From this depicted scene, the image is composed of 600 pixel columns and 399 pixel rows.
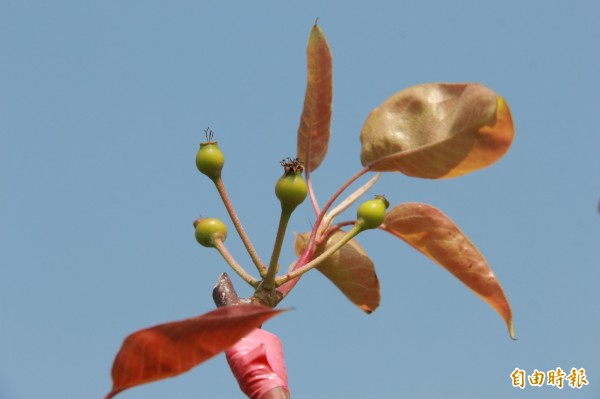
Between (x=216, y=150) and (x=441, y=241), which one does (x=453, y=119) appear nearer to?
→ (x=441, y=241)

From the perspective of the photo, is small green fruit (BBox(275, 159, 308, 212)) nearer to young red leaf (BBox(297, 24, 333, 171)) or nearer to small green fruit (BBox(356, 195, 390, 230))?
small green fruit (BBox(356, 195, 390, 230))

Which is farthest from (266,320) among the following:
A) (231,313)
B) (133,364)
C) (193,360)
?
(133,364)

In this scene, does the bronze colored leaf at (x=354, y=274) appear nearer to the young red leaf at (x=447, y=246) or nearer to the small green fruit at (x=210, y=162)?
the young red leaf at (x=447, y=246)

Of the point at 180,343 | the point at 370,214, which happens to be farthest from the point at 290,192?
the point at 180,343

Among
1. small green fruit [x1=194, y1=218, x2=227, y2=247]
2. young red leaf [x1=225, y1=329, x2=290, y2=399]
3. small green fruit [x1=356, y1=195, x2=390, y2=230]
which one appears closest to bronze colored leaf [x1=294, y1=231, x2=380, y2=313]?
small green fruit [x1=356, y1=195, x2=390, y2=230]

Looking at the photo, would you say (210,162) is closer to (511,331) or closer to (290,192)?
(290,192)
